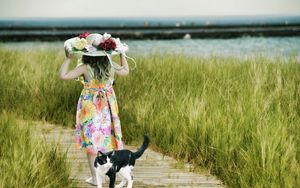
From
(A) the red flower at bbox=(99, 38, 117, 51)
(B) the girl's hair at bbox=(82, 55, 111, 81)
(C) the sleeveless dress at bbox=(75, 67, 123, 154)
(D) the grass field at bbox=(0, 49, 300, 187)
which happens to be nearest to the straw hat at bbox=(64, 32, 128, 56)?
(A) the red flower at bbox=(99, 38, 117, 51)

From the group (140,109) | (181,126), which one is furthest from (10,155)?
(140,109)

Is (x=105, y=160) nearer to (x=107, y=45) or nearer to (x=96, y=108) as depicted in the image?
(x=96, y=108)

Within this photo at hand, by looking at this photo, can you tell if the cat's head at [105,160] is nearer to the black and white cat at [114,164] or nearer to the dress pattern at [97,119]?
the black and white cat at [114,164]

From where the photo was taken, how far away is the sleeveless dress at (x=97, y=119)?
4.41 meters

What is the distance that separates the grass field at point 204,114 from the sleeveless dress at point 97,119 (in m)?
0.84

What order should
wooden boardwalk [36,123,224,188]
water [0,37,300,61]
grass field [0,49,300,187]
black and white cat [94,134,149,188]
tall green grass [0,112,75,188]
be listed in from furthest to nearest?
water [0,37,300,61] → wooden boardwalk [36,123,224,188] → grass field [0,49,300,187] → black and white cat [94,134,149,188] → tall green grass [0,112,75,188]

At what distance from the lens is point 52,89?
7211 millimetres

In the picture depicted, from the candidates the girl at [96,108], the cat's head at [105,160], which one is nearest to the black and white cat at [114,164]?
the cat's head at [105,160]

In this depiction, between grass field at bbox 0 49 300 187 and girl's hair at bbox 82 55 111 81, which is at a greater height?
girl's hair at bbox 82 55 111 81

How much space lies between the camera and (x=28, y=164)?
3844mm

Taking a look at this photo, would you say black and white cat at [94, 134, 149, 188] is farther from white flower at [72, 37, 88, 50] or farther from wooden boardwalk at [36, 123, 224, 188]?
white flower at [72, 37, 88, 50]

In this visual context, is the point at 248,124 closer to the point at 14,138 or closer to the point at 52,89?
the point at 14,138

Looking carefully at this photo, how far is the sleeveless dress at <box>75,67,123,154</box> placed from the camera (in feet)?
14.5

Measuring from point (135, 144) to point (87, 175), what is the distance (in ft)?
3.92
